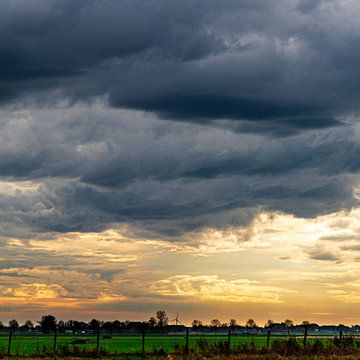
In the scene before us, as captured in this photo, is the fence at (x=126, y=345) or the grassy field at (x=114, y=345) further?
the grassy field at (x=114, y=345)

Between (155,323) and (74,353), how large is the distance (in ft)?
473

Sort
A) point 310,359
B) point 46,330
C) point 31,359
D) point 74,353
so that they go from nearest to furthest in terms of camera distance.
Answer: point 310,359 → point 31,359 → point 74,353 → point 46,330

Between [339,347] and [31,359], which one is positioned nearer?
[31,359]

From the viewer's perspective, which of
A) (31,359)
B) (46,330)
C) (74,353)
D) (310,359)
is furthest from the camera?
(46,330)

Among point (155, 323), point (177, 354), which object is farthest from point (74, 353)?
point (155, 323)

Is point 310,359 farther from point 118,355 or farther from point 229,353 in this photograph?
point 118,355

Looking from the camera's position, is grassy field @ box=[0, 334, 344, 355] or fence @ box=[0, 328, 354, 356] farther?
grassy field @ box=[0, 334, 344, 355]

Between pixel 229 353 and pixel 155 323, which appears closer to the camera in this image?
pixel 229 353

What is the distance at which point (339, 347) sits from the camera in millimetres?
61125

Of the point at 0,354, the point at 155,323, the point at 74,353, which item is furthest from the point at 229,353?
the point at 155,323

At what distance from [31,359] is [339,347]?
25.3 metres

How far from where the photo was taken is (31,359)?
53.7m

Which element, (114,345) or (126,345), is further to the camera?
(126,345)

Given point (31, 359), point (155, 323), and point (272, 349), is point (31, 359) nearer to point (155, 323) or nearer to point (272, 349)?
Result: point (272, 349)
